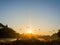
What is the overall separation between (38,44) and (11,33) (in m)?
36.1

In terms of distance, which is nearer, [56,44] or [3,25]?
[56,44]

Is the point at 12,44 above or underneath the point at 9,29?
underneath

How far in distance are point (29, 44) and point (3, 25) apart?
3249 centimetres

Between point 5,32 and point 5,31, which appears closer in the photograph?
point 5,32

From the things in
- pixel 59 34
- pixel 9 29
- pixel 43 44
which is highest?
pixel 9 29

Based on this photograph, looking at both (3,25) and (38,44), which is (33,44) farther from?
(3,25)

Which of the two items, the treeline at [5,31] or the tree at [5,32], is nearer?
the tree at [5,32]

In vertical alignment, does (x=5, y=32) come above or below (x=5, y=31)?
below

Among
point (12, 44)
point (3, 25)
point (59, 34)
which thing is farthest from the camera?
point (3, 25)

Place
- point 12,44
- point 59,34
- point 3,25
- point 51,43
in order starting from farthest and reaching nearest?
point 3,25 < point 59,34 < point 51,43 < point 12,44

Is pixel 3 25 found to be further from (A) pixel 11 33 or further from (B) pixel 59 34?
(B) pixel 59 34

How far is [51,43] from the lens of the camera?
136 ft

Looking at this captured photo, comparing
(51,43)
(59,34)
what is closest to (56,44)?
(51,43)

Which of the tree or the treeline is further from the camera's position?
the treeline
